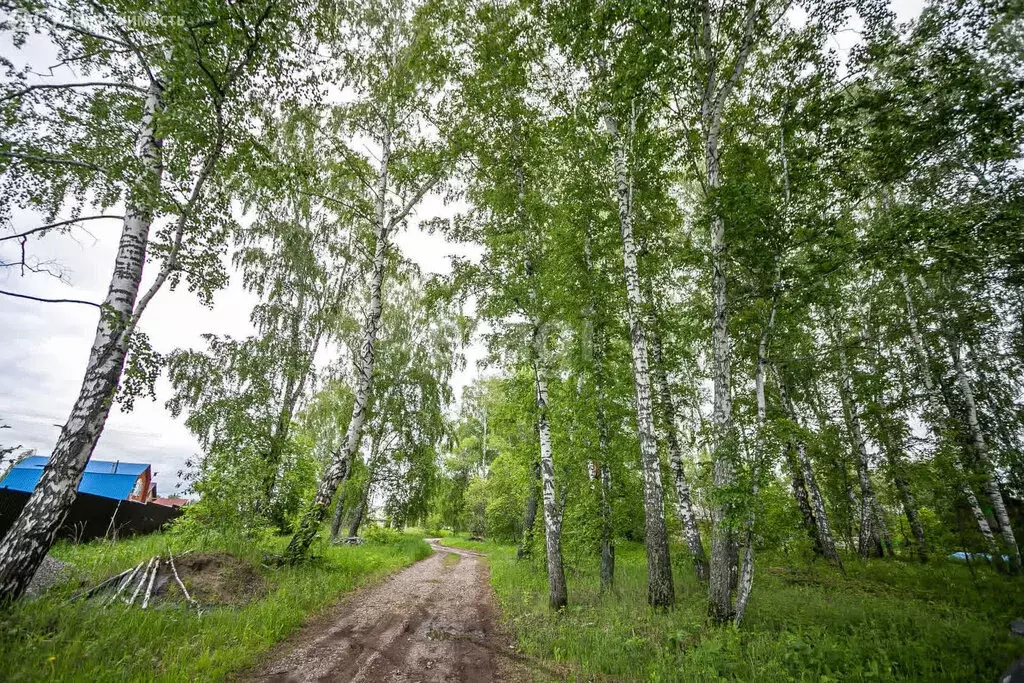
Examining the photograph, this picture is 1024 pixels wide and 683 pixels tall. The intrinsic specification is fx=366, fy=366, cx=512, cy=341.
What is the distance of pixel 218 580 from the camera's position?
7000 millimetres

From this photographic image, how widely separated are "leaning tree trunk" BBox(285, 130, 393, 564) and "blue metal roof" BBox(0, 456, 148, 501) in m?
18.3

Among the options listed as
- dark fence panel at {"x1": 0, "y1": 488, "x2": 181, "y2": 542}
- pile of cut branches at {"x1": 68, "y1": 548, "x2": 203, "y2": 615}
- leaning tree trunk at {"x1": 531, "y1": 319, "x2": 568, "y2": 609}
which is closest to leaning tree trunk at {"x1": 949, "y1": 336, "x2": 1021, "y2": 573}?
leaning tree trunk at {"x1": 531, "y1": 319, "x2": 568, "y2": 609}

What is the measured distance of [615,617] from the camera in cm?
705

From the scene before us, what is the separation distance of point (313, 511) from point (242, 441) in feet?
8.53

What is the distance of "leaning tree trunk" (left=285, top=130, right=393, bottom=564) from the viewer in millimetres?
9469

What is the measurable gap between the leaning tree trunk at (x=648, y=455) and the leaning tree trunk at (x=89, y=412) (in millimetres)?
8978

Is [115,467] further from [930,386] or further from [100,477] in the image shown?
[930,386]

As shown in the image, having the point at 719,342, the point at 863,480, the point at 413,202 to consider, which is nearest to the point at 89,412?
the point at 413,202

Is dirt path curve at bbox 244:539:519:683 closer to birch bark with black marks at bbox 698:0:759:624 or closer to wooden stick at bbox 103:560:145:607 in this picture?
wooden stick at bbox 103:560:145:607

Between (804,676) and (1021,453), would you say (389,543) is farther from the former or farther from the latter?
(1021,453)

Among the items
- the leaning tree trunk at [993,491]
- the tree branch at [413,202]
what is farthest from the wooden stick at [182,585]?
the leaning tree trunk at [993,491]

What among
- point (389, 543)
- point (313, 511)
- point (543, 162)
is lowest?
point (389, 543)

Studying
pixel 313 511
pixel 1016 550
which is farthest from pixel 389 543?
A: pixel 1016 550

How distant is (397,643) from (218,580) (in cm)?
389
